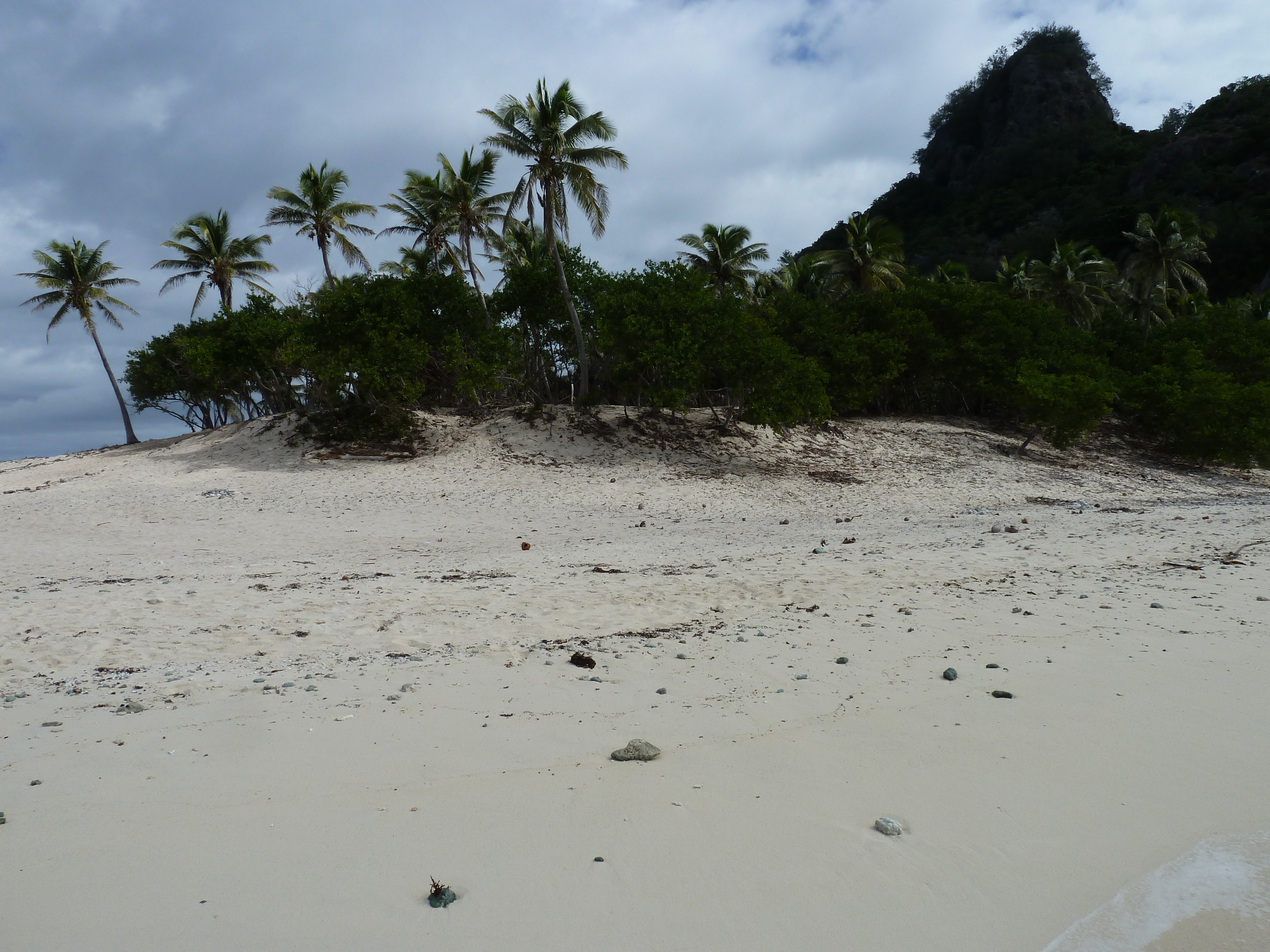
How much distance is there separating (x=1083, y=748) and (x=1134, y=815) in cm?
62

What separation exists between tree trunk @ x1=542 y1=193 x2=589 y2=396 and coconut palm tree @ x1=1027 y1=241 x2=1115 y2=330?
3191cm

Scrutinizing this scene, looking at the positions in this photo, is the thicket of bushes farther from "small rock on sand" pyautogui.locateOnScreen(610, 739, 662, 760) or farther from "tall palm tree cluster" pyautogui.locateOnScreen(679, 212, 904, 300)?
"small rock on sand" pyautogui.locateOnScreen(610, 739, 662, 760)

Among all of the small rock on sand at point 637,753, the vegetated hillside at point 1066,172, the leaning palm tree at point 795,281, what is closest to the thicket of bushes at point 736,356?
the leaning palm tree at point 795,281

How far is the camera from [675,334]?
22.4 metres

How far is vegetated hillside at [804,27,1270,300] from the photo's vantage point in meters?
63.9

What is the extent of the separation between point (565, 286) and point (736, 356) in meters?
6.55

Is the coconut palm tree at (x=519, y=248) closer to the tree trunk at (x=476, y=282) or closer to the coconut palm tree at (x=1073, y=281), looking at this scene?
the tree trunk at (x=476, y=282)

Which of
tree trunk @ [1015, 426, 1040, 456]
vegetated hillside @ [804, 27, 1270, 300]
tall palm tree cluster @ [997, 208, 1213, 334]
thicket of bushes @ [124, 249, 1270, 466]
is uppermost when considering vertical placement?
vegetated hillside @ [804, 27, 1270, 300]

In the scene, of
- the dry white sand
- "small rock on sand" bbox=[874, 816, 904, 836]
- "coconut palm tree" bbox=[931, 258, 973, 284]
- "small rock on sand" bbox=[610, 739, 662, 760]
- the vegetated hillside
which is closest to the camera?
the dry white sand

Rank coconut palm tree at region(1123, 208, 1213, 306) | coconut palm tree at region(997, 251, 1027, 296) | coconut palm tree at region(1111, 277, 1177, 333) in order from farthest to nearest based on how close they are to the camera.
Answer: coconut palm tree at region(997, 251, 1027, 296)
coconut palm tree at region(1111, 277, 1177, 333)
coconut palm tree at region(1123, 208, 1213, 306)

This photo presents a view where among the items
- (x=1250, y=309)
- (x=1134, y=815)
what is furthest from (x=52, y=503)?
(x=1250, y=309)

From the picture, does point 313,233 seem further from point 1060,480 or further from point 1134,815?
point 1134,815

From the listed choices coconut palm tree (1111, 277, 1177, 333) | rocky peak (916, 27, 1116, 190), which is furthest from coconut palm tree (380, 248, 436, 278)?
rocky peak (916, 27, 1116, 190)

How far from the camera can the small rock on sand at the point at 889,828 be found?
2.96 meters
